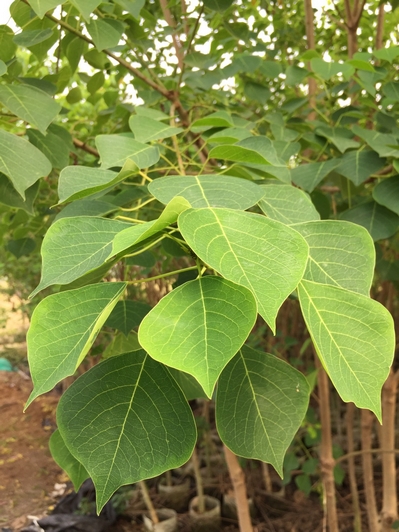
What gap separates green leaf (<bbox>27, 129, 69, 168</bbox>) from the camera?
0.74 metres

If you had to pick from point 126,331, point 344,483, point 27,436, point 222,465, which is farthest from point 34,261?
point 126,331

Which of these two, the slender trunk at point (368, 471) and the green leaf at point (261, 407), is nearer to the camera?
the green leaf at point (261, 407)

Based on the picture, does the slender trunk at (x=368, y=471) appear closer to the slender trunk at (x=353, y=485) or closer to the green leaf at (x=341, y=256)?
the slender trunk at (x=353, y=485)

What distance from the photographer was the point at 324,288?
0.37 meters

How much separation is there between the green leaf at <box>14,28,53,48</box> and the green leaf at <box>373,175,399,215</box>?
52 centimetres

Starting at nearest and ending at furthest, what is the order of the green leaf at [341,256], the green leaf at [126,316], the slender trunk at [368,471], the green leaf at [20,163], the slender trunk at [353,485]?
the green leaf at [341,256]
the green leaf at [20,163]
the green leaf at [126,316]
the slender trunk at [368,471]
the slender trunk at [353,485]

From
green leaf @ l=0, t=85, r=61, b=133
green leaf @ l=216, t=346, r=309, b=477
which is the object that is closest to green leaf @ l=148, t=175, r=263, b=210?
green leaf @ l=216, t=346, r=309, b=477

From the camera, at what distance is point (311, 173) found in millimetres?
758

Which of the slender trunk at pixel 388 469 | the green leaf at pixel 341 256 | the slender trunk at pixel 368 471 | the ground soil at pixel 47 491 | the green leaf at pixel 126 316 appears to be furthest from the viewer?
the ground soil at pixel 47 491

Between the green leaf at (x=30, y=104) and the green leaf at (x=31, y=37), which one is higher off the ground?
the green leaf at (x=31, y=37)

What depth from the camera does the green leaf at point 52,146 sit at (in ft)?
2.44

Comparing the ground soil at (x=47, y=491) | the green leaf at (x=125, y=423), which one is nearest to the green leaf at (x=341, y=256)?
the green leaf at (x=125, y=423)

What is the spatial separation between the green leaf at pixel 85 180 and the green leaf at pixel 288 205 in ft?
0.43

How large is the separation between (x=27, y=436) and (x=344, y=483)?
150 cm
